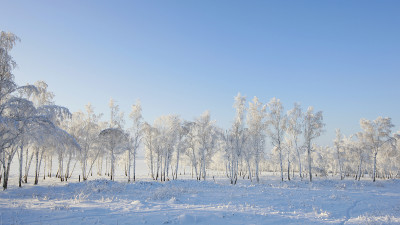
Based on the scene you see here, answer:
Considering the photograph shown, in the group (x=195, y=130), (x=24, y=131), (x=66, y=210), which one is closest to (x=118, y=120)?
(x=195, y=130)

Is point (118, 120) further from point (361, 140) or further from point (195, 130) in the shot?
point (361, 140)

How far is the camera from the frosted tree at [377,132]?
37781mm

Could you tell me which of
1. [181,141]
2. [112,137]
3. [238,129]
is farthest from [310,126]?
[112,137]

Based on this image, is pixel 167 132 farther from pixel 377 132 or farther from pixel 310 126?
pixel 377 132

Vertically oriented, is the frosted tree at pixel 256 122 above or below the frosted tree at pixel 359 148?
above

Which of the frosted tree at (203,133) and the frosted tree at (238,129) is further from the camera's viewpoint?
the frosted tree at (203,133)

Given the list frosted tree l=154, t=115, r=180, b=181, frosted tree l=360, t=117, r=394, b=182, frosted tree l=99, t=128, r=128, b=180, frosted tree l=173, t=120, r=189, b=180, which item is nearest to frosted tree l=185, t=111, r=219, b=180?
frosted tree l=173, t=120, r=189, b=180

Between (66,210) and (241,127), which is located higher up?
(241,127)

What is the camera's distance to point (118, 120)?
34969mm

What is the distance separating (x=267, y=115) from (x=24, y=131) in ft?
104

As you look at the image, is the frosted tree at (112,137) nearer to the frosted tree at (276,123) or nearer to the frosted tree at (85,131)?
the frosted tree at (85,131)

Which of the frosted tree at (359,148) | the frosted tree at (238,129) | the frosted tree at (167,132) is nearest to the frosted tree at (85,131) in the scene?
the frosted tree at (167,132)

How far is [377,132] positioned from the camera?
38.6 metres

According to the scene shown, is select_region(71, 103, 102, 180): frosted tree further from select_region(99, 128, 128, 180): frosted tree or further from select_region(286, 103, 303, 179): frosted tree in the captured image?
select_region(286, 103, 303, 179): frosted tree
